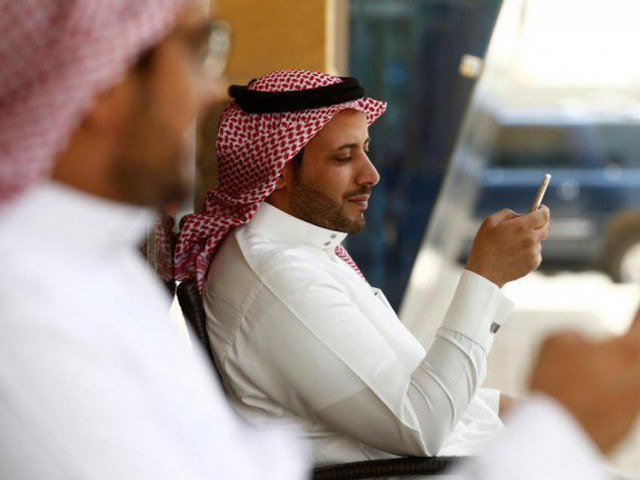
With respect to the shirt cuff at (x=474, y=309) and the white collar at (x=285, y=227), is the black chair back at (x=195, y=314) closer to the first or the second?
the white collar at (x=285, y=227)

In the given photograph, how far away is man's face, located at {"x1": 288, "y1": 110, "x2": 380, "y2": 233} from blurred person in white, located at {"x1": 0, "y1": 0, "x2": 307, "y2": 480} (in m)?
1.36

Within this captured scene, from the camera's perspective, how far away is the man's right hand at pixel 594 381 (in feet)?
3.45

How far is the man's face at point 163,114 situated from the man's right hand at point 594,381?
428 millimetres

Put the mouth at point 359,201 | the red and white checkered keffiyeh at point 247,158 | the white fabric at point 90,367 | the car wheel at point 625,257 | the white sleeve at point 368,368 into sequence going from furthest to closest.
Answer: the car wheel at point 625,257 < the mouth at point 359,201 < the red and white checkered keffiyeh at point 247,158 < the white sleeve at point 368,368 < the white fabric at point 90,367

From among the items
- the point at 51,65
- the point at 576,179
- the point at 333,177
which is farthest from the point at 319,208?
the point at 576,179

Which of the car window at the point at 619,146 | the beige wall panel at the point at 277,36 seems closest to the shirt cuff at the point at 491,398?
the beige wall panel at the point at 277,36

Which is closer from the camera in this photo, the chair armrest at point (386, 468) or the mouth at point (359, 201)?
the chair armrest at point (386, 468)

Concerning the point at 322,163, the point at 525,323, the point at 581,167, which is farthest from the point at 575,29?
the point at 322,163

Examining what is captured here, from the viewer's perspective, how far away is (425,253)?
251 inches

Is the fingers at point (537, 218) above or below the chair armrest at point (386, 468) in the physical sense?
above

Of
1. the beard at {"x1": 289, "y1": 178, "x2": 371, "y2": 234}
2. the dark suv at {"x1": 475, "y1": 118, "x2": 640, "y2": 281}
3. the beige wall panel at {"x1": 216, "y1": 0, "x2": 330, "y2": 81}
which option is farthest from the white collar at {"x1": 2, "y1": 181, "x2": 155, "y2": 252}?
the dark suv at {"x1": 475, "y1": 118, "x2": 640, "y2": 281}

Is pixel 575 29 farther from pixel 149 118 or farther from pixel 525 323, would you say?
pixel 149 118

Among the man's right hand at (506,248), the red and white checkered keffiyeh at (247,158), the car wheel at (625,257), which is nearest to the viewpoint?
the man's right hand at (506,248)

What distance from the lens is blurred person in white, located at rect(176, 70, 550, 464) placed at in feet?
6.73
